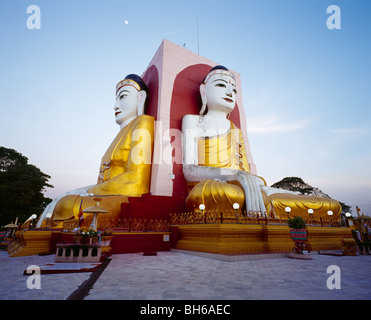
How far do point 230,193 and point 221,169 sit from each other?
6.40 feet

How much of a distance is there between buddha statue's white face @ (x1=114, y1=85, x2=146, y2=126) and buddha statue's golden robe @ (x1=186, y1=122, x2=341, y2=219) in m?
3.97

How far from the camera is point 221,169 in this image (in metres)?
9.72

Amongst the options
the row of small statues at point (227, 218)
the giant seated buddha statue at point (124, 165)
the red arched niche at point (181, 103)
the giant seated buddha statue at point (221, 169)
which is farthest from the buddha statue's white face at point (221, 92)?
the row of small statues at point (227, 218)

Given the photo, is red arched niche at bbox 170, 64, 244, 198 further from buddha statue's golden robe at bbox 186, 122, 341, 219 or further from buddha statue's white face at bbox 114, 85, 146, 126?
buddha statue's white face at bbox 114, 85, 146, 126

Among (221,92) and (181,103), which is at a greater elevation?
(221,92)

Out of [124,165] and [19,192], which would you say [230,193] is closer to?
[124,165]

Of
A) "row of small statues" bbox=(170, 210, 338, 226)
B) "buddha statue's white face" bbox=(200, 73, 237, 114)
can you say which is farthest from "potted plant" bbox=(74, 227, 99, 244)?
"buddha statue's white face" bbox=(200, 73, 237, 114)

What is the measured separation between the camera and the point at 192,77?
13.1 m

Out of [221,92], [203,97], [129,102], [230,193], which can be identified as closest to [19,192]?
[129,102]

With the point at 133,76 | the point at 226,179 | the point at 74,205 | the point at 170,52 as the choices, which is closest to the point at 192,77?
the point at 170,52

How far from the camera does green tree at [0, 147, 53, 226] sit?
53.6 feet

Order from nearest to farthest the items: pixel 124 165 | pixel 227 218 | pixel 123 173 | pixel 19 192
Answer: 1. pixel 227 218
2. pixel 123 173
3. pixel 124 165
4. pixel 19 192
